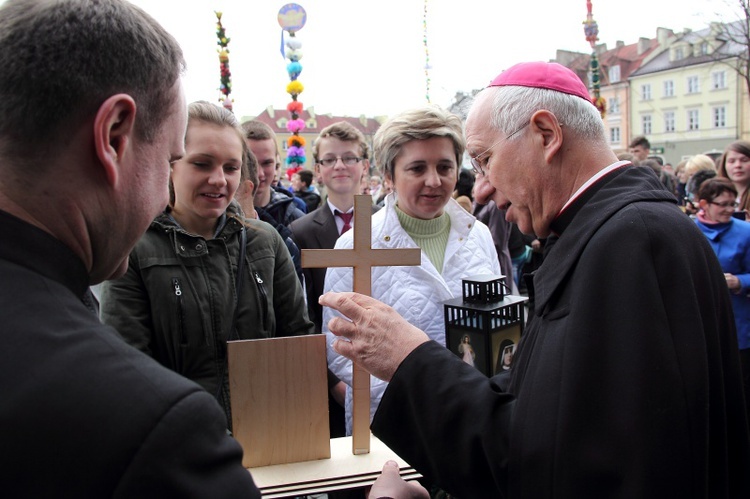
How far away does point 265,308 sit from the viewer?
87.7 inches

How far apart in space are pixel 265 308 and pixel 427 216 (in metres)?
0.96

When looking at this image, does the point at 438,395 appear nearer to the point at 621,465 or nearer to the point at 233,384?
the point at 621,465

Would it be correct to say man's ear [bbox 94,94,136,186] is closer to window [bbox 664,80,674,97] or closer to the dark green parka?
the dark green parka

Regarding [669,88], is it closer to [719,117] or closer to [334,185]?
[719,117]

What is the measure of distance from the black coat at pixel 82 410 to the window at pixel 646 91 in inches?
1902

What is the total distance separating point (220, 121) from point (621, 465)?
190cm

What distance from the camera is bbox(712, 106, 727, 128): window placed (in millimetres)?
38719

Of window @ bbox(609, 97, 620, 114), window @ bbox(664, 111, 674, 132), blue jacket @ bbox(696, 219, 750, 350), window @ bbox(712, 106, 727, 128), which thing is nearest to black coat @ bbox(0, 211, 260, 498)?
blue jacket @ bbox(696, 219, 750, 350)

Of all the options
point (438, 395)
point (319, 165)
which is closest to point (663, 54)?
point (319, 165)

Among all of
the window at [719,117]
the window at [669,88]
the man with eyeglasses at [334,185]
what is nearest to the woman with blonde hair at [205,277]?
the man with eyeglasses at [334,185]

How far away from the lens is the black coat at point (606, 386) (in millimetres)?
1158

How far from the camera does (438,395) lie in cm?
146

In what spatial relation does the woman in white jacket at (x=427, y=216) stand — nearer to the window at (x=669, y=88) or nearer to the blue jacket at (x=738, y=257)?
the blue jacket at (x=738, y=257)

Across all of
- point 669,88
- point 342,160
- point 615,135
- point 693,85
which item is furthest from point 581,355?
point 615,135
